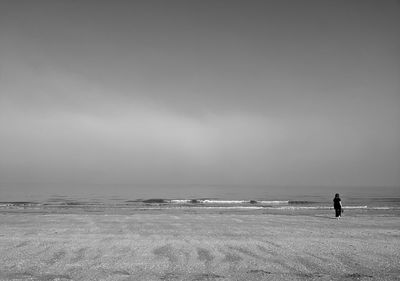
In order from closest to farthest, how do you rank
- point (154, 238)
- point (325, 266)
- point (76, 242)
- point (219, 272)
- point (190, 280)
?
point (190, 280), point (219, 272), point (325, 266), point (76, 242), point (154, 238)

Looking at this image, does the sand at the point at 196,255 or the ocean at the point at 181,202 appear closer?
the sand at the point at 196,255

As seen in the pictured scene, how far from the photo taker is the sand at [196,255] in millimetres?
8773

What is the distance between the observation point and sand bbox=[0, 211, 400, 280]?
8.77 metres

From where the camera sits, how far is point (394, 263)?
1023 centimetres

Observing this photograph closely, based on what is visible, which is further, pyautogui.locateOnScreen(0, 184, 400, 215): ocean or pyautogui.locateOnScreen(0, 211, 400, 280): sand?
pyautogui.locateOnScreen(0, 184, 400, 215): ocean

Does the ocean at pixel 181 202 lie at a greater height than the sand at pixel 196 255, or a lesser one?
lesser

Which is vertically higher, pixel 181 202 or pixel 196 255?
pixel 196 255

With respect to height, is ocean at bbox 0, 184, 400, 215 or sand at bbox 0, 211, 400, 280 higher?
sand at bbox 0, 211, 400, 280

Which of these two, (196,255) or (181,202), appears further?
(181,202)

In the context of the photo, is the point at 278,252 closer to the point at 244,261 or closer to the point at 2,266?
the point at 244,261

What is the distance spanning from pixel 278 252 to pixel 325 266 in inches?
87.6

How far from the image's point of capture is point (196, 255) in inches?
442

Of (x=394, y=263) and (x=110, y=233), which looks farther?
(x=110, y=233)

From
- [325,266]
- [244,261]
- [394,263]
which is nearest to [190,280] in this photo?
[244,261]
